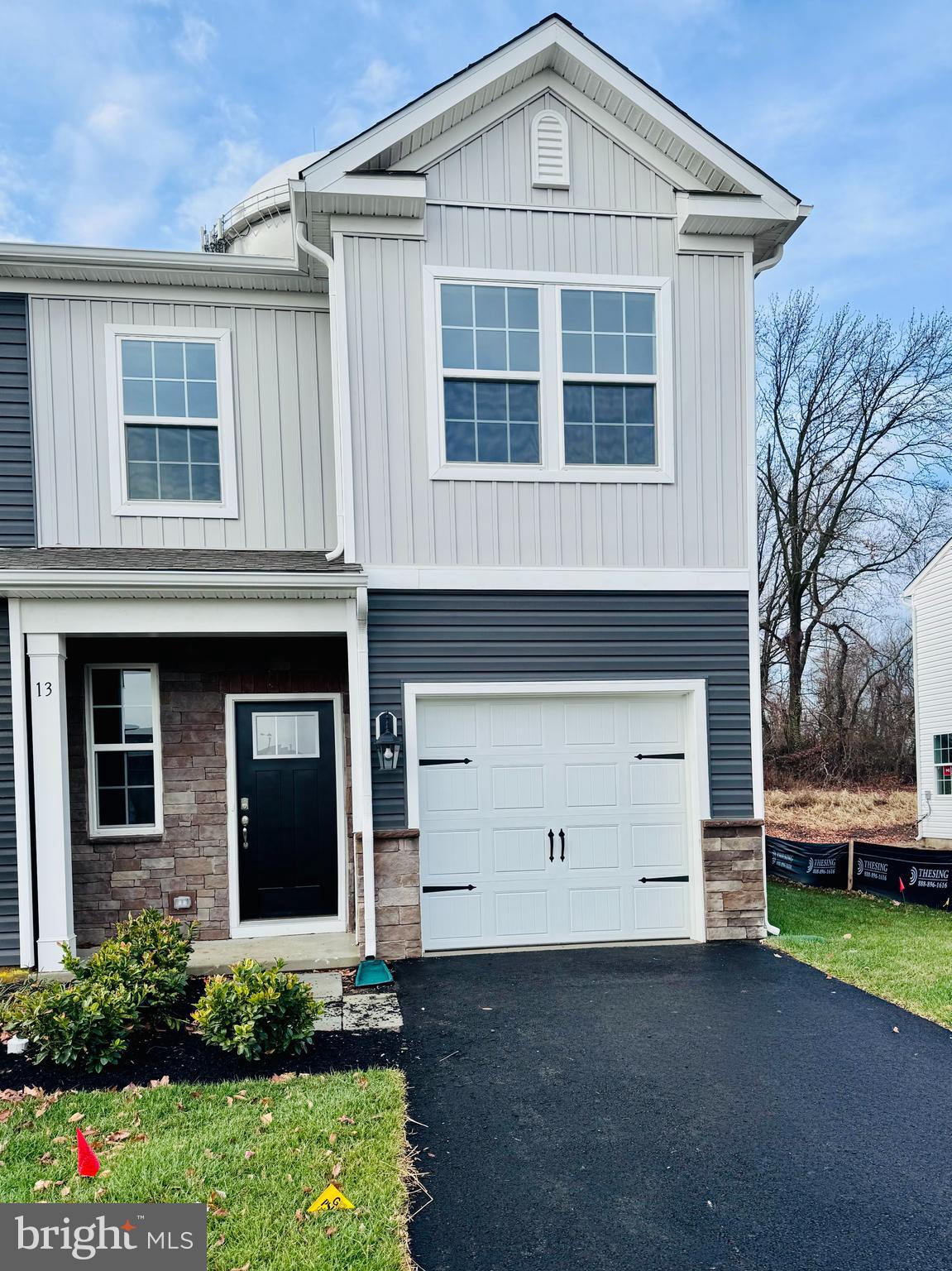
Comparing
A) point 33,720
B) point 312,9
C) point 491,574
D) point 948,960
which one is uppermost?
point 312,9

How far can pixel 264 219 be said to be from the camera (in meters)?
9.70

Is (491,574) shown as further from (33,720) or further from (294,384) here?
(33,720)

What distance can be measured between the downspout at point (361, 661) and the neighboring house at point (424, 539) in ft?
0.10

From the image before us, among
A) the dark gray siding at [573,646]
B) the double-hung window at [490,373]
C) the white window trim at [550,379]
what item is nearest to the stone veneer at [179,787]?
the dark gray siding at [573,646]

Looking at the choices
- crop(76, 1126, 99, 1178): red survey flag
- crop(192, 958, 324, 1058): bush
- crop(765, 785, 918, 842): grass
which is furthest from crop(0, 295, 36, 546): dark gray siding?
crop(765, 785, 918, 842): grass

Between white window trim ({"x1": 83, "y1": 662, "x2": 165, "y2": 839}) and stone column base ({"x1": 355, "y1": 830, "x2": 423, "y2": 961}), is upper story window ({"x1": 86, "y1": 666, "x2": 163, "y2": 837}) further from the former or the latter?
stone column base ({"x1": 355, "y1": 830, "x2": 423, "y2": 961})

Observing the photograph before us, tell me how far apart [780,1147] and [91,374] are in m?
7.16

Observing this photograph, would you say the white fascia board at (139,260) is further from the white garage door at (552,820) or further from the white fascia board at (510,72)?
the white garage door at (552,820)

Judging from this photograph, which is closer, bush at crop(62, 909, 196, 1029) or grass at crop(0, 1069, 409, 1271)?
grass at crop(0, 1069, 409, 1271)

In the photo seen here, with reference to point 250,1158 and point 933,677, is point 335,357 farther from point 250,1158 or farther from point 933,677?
point 933,677

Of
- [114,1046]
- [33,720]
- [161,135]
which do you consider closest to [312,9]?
[161,135]

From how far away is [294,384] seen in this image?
7.46 m

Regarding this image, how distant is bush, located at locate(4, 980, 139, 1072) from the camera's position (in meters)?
4.47

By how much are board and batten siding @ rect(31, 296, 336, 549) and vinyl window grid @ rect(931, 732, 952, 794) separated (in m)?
13.4
